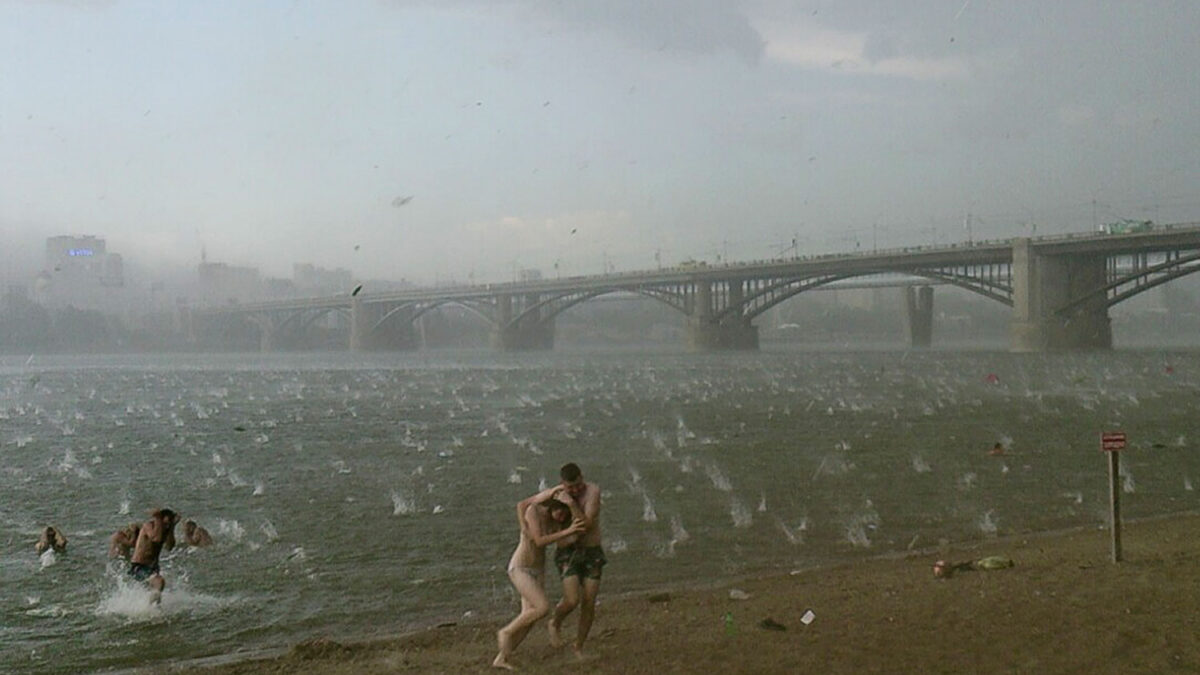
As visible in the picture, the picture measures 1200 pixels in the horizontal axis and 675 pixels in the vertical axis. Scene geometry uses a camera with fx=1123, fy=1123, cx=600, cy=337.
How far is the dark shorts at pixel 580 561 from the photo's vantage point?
873 cm

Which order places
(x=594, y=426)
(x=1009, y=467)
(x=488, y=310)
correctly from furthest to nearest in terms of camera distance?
(x=488, y=310) → (x=594, y=426) → (x=1009, y=467)

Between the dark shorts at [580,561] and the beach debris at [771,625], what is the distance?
202 centimetres

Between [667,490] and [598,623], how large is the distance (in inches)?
405

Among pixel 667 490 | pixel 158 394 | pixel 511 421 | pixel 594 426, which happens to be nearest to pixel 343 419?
pixel 511 421

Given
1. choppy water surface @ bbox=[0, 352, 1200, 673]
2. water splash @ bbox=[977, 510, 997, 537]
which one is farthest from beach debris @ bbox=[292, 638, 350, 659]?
water splash @ bbox=[977, 510, 997, 537]

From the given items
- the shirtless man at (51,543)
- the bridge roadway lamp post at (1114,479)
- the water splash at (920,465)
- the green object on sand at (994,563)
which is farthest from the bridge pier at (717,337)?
the bridge roadway lamp post at (1114,479)

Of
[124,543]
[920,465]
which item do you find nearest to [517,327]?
[920,465]

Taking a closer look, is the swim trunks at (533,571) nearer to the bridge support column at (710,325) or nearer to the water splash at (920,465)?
the water splash at (920,465)

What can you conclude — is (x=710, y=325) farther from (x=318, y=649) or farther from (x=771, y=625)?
(x=318, y=649)

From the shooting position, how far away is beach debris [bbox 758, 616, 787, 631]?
994 centimetres

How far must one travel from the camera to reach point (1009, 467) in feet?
77.8

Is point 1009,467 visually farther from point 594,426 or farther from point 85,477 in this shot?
point 85,477

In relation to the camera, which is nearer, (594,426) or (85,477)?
(85,477)

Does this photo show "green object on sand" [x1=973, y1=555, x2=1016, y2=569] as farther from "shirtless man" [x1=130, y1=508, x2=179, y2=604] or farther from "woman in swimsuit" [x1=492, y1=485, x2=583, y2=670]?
"shirtless man" [x1=130, y1=508, x2=179, y2=604]
